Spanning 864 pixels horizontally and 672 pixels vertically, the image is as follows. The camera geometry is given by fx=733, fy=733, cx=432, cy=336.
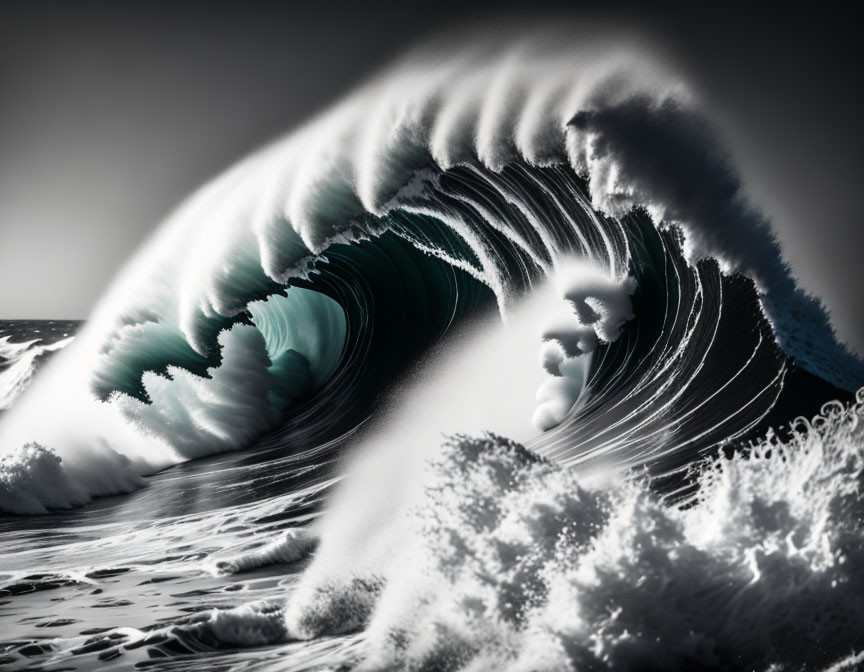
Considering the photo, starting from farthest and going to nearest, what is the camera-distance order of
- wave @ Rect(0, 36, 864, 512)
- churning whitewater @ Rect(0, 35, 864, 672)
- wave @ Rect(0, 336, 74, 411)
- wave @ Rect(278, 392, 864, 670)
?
wave @ Rect(0, 336, 74, 411), wave @ Rect(0, 36, 864, 512), churning whitewater @ Rect(0, 35, 864, 672), wave @ Rect(278, 392, 864, 670)

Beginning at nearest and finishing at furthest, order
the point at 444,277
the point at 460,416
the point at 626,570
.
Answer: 1. the point at 626,570
2. the point at 460,416
3. the point at 444,277

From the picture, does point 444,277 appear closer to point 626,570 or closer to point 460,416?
point 460,416

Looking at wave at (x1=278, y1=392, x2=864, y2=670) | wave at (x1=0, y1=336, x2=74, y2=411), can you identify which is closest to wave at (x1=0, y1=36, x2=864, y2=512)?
wave at (x1=278, y1=392, x2=864, y2=670)

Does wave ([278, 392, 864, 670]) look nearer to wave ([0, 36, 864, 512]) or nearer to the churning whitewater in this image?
the churning whitewater

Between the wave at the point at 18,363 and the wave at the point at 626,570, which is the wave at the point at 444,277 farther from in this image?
the wave at the point at 18,363

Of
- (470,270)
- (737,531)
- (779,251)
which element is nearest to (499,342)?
(470,270)

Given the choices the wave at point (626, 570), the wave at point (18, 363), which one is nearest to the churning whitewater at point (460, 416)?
the wave at point (626, 570)

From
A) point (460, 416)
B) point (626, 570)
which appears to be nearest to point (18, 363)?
point (460, 416)
